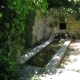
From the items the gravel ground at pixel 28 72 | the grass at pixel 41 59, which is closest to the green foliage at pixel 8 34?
the gravel ground at pixel 28 72

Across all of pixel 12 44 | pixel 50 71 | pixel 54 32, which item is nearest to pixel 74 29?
pixel 54 32

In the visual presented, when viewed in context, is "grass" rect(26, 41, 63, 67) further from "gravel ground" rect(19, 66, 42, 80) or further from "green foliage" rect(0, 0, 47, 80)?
"green foliage" rect(0, 0, 47, 80)

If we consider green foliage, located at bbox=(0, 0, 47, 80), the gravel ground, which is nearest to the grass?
the gravel ground

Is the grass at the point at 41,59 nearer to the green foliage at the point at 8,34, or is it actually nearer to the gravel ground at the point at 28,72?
the gravel ground at the point at 28,72

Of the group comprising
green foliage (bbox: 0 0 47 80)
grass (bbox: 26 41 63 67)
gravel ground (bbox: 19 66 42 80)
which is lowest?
grass (bbox: 26 41 63 67)

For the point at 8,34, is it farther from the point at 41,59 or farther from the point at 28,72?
the point at 41,59

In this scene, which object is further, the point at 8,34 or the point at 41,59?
the point at 41,59

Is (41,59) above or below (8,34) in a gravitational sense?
below

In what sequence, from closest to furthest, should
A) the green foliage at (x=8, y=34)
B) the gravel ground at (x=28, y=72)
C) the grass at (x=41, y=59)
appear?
the green foliage at (x=8, y=34) → the gravel ground at (x=28, y=72) → the grass at (x=41, y=59)

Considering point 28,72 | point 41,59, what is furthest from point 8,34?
point 41,59

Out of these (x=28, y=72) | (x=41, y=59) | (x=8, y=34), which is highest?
(x=8, y=34)

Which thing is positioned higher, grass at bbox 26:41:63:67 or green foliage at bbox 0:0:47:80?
green foliage at bbox 0:0:47:80

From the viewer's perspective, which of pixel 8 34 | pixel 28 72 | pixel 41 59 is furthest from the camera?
pixel 41 59

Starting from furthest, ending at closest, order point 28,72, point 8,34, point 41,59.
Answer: point 41,59, point 28,72, point 8,34
